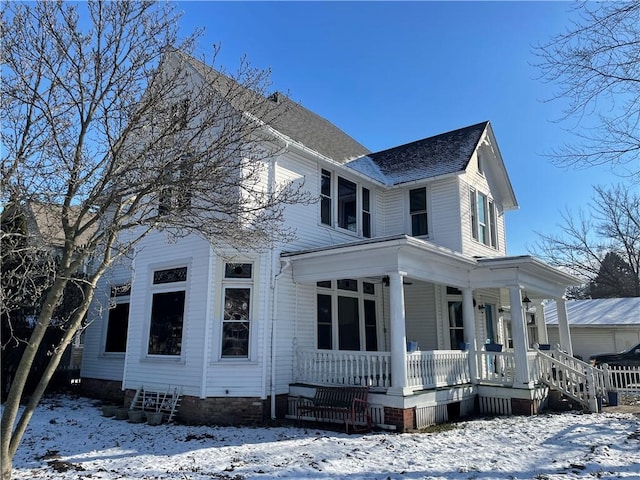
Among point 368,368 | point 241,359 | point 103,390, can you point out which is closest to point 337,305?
point 368,368

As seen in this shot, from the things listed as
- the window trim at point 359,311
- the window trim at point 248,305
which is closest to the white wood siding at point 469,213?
the window trim at point 359,311

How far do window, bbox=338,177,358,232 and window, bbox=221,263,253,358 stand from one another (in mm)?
3724

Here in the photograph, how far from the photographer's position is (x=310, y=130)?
49.2ft

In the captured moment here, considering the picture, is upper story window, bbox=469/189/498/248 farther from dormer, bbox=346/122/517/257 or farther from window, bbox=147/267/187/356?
window, bbox=147/267/187/356

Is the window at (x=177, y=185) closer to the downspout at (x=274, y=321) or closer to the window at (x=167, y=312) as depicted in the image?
the downspout at (x=274, y=321)

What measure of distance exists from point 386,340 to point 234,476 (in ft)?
Result: 27.2

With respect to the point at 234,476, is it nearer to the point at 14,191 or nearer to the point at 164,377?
the point at 14,191

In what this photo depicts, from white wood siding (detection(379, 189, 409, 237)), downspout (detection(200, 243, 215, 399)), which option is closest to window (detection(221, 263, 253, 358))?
downspout (detection(200, 243, 215, 399))

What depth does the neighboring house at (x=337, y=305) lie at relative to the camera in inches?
412

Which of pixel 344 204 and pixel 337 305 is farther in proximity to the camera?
pixel 344 204

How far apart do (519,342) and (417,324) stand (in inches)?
133

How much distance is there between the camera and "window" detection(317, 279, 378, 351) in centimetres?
1252

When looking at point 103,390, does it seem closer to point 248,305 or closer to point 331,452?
point 248,305

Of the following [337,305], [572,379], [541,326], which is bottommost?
[572,379]
